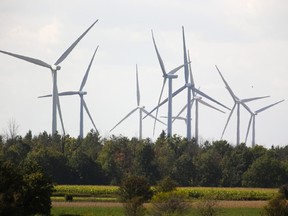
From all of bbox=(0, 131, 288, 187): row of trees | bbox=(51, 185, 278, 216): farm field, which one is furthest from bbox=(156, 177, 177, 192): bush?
bbox=(0, 131, 288, 187): row of trees

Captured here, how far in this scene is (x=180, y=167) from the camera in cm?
14338

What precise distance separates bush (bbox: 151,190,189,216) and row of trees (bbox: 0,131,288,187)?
52.8 metres

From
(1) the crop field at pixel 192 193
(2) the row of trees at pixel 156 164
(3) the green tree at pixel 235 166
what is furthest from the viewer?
(3) the green tree at pixel 235 166

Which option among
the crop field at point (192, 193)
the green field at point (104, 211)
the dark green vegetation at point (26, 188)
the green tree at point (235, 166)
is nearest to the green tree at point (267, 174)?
the green tree at point (235, 166)

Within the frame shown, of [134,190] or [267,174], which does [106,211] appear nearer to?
[134,190]

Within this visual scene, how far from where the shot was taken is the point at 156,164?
143250 millimetres

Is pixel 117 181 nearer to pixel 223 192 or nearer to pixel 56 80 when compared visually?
pixel 56 80

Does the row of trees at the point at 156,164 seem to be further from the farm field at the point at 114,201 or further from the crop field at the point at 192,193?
the farm field at the point at 114,201

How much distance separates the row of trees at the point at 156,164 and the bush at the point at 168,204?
52819 mm

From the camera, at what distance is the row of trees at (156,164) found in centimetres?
13238

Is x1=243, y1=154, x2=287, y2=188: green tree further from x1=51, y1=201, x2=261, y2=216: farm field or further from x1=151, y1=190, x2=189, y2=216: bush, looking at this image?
x1=151, y1=190, x2=189, y2=216: bush

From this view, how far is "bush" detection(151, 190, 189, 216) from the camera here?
72.6 metres

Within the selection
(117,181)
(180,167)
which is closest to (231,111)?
(180,167)

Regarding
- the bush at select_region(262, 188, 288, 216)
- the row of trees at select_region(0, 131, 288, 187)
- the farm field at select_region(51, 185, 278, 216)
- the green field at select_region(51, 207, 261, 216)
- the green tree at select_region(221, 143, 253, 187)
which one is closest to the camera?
the bush at select_region(262, 188, 288, 216)
